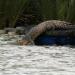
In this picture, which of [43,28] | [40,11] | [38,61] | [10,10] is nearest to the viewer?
[38,61]

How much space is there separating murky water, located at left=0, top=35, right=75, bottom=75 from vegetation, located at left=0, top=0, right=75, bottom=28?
5.50ft

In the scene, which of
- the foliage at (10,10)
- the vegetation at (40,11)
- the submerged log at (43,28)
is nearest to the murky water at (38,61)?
the submerged log at (43,28)

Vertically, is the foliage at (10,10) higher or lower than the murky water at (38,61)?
higher

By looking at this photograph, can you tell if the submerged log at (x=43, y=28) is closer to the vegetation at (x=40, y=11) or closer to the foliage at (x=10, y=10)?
Result: the vegetation at (x=40, y=11)

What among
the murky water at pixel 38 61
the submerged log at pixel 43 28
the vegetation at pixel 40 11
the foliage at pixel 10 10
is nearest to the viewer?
the murky water at pixel 38 61

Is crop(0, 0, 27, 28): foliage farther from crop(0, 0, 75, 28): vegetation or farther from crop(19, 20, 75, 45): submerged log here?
crop(19, 20, 75, 45): submerged log

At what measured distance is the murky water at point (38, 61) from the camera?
3.17 m

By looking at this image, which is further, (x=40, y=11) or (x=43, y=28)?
(x=40, y=11)

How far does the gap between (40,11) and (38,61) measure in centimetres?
350

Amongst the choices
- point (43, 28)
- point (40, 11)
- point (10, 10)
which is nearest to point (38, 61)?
point (43, 28)

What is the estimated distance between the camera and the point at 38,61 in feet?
12.3

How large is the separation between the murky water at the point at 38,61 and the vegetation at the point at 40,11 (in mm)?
1677

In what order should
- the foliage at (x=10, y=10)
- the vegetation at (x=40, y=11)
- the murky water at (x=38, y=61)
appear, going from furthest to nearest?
the foliage at (x=10, y=10), the vegetation at (x=40, y=11), the murky water at (x=38, y=61)

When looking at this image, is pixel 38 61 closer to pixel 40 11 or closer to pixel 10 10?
pixel 10 10
